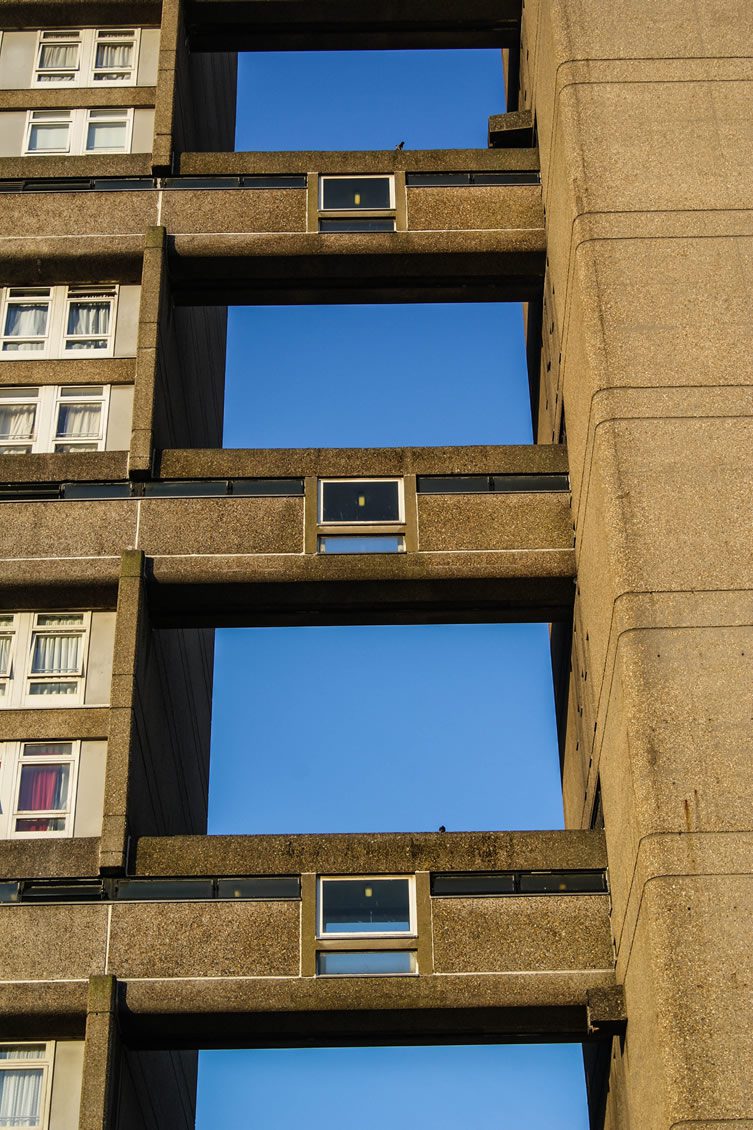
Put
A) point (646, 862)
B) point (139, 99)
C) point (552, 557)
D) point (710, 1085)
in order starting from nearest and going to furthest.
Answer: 1. point (710, 1085)
2. point (646, 862)
3. point (552, 557)
4. point (139, 99)

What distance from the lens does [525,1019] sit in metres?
19.7

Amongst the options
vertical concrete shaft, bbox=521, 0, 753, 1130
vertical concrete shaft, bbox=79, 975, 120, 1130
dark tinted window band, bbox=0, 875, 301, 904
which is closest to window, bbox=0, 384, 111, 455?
vertical concrete shaft, bbox=521, 0, 753, 1130

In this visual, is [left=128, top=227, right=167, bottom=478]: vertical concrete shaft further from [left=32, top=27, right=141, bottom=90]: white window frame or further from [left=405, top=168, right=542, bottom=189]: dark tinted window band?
[left=32, top=27, right=141, bottom=90]: white window frame

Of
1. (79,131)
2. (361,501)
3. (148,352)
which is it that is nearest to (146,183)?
(79,131)

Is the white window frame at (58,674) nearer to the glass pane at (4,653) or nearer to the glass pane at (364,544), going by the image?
the glass pane at (4,653)

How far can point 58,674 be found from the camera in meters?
22.6

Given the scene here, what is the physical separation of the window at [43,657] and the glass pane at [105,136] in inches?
360

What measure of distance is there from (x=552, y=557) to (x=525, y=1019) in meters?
6.17

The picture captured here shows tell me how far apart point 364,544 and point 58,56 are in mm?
11730

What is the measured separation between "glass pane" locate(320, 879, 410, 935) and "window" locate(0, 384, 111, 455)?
794 centimetres

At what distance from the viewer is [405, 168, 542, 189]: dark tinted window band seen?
27016mm

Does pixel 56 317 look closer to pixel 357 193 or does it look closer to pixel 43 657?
pixel 357 193

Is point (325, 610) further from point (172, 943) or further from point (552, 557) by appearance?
point (172, 943)

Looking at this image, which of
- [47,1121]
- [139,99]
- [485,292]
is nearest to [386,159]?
[485,292]
